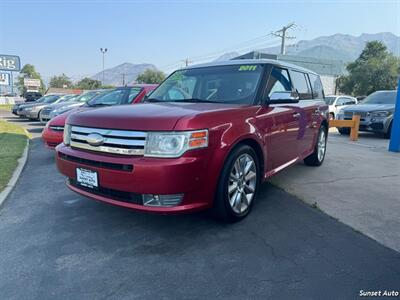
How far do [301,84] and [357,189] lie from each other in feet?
6.26

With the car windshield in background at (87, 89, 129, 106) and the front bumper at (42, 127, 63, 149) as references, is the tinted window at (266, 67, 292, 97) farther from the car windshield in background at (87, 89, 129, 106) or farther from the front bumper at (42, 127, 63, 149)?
the front bumper at (42, 127, 63, 149)

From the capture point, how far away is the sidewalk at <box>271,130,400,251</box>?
141 inches

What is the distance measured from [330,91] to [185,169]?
41251 mm

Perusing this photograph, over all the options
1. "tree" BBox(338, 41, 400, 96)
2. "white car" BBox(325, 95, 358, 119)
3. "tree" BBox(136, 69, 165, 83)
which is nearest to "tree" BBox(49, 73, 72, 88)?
"tree" BBox(136, 69, 165, 83)

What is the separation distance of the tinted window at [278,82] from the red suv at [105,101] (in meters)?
3.46

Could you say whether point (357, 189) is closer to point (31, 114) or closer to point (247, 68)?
point (247, 68)

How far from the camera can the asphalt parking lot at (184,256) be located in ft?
7.84

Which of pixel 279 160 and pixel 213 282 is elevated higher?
pixel 279 160

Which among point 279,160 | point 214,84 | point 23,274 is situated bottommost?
point 23,274

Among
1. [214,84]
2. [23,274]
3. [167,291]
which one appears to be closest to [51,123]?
[214,84]

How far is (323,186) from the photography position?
4.99 m

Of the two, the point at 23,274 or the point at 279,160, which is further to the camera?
the point at 279,160

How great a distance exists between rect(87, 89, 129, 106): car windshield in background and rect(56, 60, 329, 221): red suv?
3578mm

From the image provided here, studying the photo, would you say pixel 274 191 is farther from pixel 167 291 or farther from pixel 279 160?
pixel 167 291
